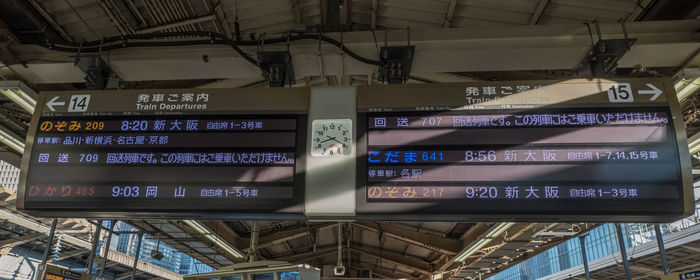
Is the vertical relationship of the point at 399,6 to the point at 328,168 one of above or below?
above

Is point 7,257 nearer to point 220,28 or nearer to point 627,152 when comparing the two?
point 220,28

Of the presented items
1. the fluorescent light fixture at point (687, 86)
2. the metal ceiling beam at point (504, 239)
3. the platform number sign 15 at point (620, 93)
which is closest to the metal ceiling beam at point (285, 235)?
the metal ceiling beam at point (504, 239)

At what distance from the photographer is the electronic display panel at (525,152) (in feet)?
10.3

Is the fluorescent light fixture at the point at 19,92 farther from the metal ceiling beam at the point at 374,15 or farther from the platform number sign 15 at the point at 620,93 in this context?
the platform number sign 15 at the point at 620,93

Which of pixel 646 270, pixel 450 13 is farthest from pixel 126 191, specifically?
pixel 646 270

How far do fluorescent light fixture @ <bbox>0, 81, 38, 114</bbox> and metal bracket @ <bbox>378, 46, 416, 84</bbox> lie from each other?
3.47 m

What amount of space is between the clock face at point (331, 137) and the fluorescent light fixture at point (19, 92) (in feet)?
10.1

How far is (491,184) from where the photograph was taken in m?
3.20

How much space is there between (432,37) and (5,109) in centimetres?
542

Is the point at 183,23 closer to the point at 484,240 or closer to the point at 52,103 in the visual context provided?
the point at 52,103

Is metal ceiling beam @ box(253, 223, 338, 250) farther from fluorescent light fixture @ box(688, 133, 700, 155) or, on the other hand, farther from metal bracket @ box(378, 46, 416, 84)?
metal bracket @ box(378, 46, 416, 84)

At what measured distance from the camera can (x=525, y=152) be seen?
3.31 meters

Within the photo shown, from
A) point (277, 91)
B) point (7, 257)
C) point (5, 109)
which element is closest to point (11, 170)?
point (7, 257)

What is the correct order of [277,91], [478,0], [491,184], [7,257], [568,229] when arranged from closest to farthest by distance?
1. [491,184]
2. [277,91]
3. [478,0]
4. [568,229]
5. [7,257]
